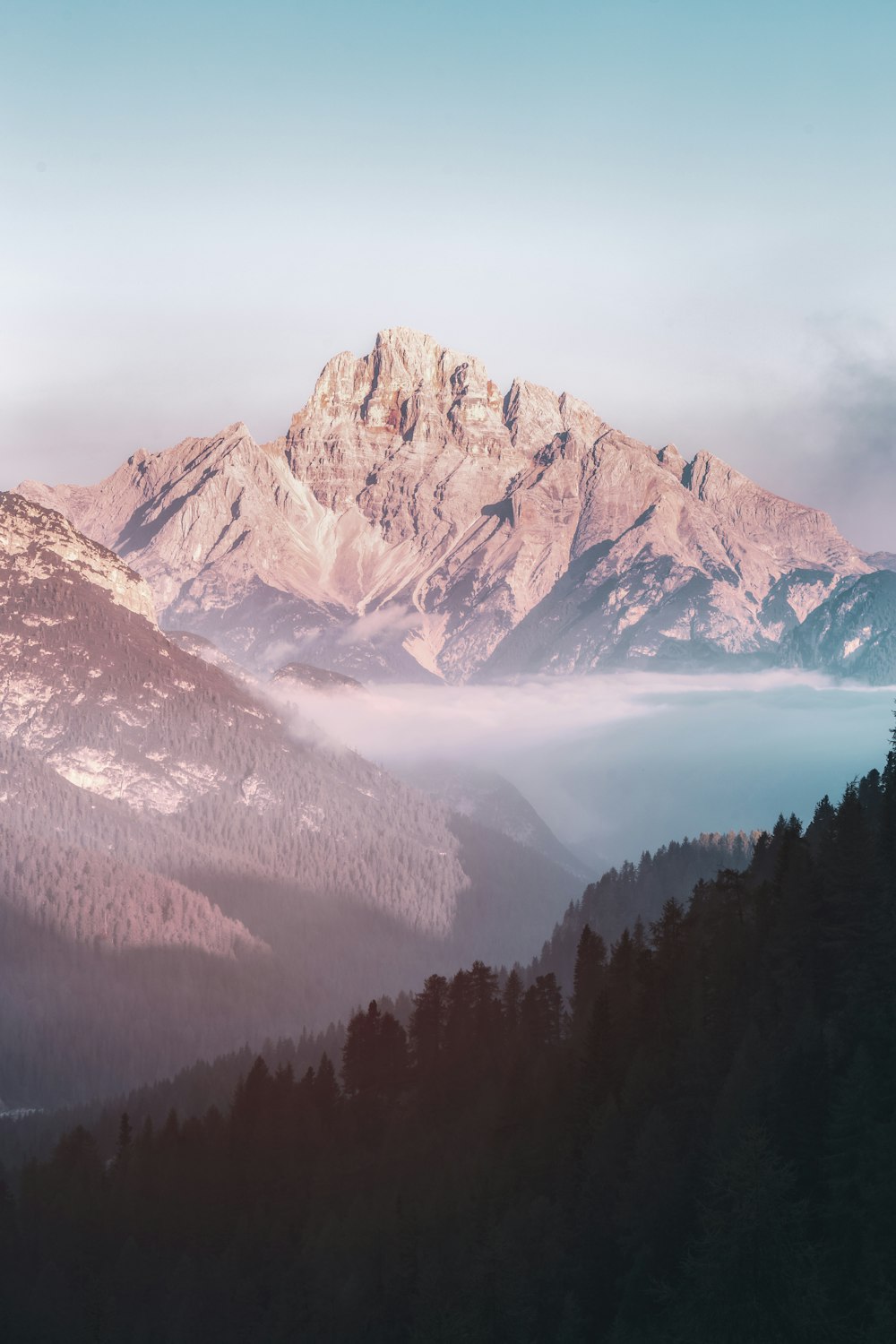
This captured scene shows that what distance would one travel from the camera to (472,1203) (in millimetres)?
83062

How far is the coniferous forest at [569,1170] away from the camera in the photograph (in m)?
58.9

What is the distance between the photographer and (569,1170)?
266 ft

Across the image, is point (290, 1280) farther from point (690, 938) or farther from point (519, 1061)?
point (690, 938)

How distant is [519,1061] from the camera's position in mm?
93812

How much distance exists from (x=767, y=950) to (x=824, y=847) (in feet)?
26.1

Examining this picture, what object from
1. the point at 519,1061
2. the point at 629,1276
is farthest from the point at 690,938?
the point at 629,1276

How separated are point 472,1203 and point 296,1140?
74.9 ft

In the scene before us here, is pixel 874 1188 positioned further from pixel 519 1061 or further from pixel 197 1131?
pixel 197 1131

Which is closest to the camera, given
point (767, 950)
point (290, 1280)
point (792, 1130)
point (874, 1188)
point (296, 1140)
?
point (874, 1188)

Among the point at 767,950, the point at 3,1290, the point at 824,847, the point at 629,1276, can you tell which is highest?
the point at 824,847

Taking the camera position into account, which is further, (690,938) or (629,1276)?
(690,938)

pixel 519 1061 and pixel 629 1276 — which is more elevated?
pixel 519 1061

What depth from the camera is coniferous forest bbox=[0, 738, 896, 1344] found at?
58875 millimetres

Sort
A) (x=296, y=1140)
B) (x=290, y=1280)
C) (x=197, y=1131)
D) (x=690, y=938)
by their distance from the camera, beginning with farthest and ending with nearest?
(x=197, y=1131)
(x=296, y=1140)
(x=690, y=938)
(x=290, y=1280)
